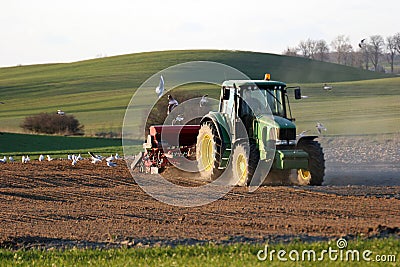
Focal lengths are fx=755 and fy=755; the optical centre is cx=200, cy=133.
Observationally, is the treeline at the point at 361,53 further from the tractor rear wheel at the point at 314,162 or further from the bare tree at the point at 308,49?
the tractor rear wheel at the point at 314,162

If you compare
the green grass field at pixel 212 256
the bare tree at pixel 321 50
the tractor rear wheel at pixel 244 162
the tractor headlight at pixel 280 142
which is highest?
the bare tree at pixel 321 50

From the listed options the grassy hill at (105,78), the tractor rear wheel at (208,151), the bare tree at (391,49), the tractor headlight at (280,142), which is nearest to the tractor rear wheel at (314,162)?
the tractor headlight at (280,142)

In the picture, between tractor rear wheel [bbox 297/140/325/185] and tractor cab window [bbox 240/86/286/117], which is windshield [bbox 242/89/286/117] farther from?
tractor rear wheel [bbox 297/140/325/185]

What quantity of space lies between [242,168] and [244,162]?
28cm

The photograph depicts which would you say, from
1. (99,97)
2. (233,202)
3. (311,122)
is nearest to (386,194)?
(233,202)

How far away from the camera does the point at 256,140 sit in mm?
16797

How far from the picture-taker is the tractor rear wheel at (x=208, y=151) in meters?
17.3

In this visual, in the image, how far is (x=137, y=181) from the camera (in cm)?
1867

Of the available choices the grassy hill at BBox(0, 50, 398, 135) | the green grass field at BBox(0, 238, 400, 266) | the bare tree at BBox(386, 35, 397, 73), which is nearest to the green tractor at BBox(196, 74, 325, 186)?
the green grass field at BBox(0, 238, 400, 266)

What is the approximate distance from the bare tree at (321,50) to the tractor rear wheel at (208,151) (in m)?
81.3

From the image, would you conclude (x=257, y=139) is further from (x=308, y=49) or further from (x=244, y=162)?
(x=308, y=49)

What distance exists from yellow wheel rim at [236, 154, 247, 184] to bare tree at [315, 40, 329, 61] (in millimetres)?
82692

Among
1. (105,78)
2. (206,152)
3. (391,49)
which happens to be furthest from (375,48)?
(206,152)

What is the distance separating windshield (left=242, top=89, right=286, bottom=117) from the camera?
1709cm
